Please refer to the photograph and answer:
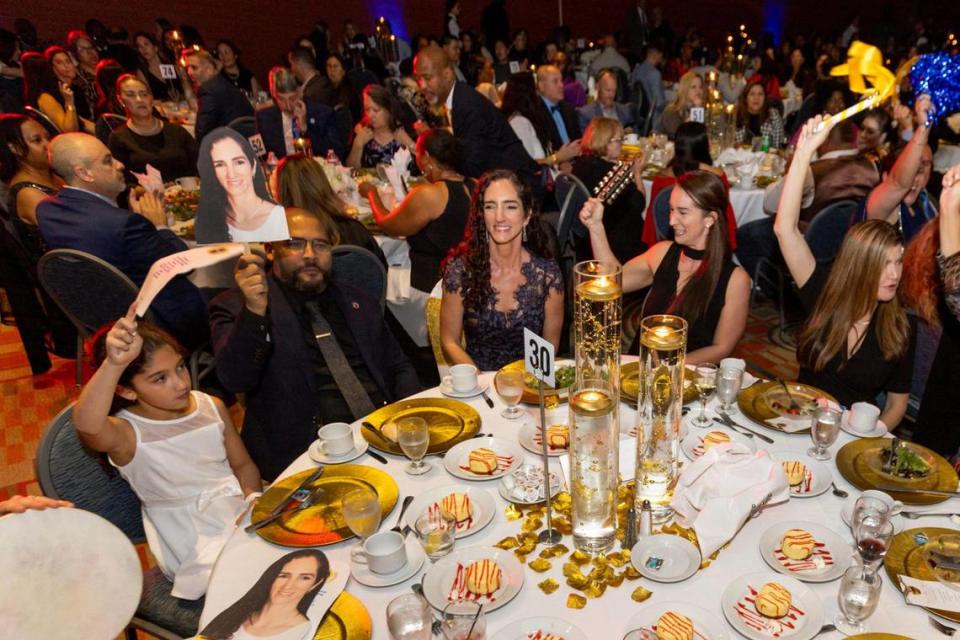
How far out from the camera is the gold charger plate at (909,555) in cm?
143

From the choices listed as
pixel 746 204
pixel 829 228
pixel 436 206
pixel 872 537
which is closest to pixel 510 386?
pixel 872 537

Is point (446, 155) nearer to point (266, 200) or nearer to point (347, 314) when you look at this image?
point (347, 314)

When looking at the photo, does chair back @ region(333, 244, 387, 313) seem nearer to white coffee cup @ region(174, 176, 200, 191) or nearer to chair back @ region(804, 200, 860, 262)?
white coffee cup @ region(174, 176, 200, 191)

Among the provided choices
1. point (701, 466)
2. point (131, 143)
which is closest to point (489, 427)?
point (701, 466)

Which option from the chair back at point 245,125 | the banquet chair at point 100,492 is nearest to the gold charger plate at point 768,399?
the banquet chair at point 100,492

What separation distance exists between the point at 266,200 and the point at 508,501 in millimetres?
1189

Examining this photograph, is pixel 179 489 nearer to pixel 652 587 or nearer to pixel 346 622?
pixel 346 622

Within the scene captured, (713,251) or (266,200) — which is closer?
(266,200)

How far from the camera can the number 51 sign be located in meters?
1.56

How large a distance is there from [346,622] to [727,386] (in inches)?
52.7

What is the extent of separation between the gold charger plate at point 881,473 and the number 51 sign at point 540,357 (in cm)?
88

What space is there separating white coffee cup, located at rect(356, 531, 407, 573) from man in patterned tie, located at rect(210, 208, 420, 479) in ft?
3.67

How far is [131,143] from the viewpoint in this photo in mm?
5230

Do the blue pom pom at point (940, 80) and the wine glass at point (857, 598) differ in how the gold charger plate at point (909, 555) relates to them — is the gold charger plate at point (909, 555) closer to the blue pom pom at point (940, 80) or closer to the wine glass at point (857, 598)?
the wine glass at point (857, 598)
